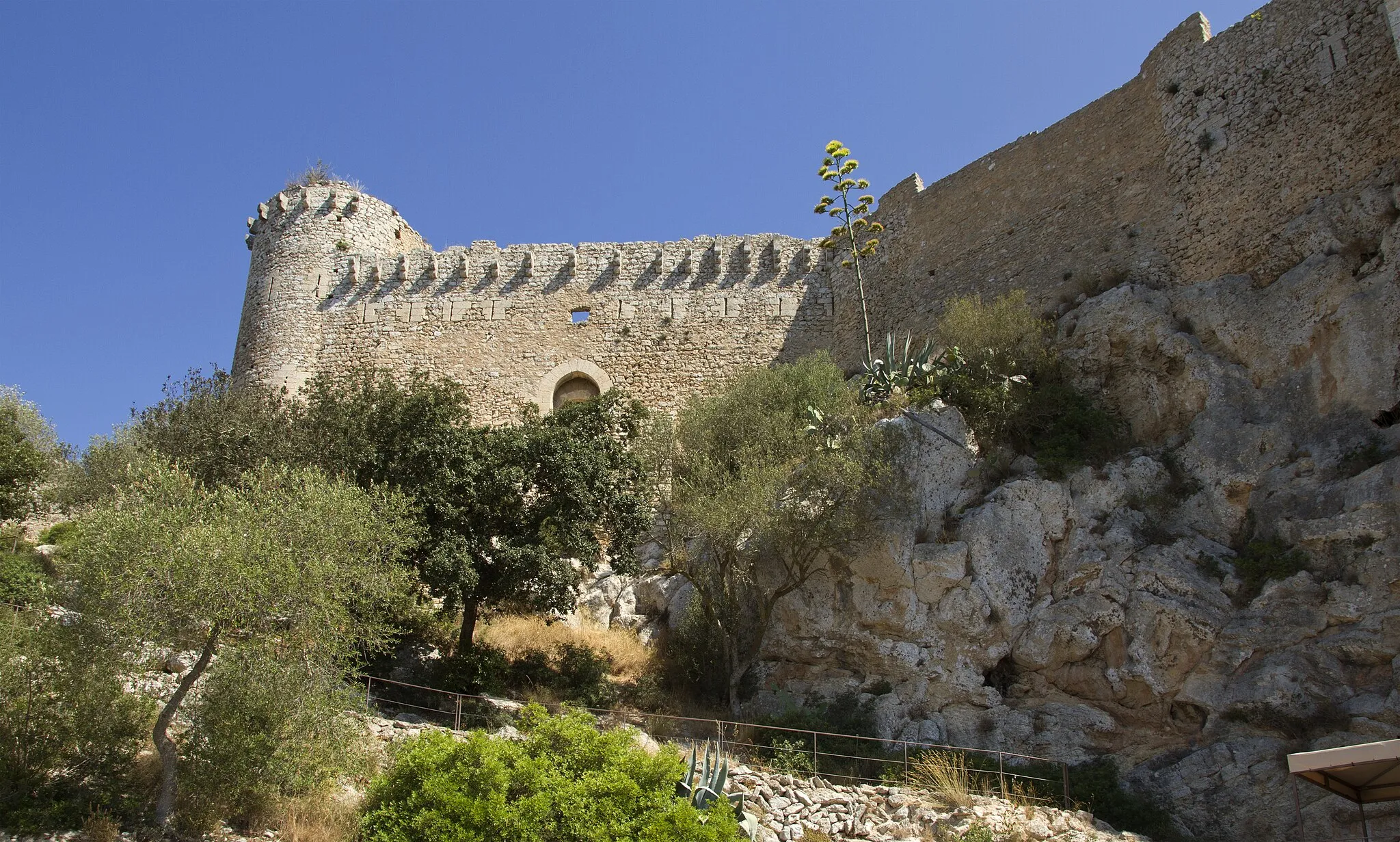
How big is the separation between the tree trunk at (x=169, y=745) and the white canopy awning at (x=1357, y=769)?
383 inches

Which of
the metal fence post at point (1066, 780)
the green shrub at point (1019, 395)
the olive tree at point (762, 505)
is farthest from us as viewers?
the green shrub at point (1019, 395)

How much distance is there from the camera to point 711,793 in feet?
35.2

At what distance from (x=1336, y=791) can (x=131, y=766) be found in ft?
36.6

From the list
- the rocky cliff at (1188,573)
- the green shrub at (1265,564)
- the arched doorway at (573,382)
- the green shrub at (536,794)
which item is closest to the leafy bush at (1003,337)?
the rocky cliff at (1188,573)

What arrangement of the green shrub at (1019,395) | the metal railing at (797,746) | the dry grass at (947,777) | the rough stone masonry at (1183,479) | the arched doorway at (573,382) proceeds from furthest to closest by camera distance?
the arched doorway at (573,382)
the green shrub at (1019,395)
the metal railing at (797,746)
the rough stone masonry at (1183,479)
the dry grass at (947,777)

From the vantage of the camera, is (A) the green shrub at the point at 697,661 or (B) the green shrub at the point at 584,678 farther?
(A) the green shrub at the point at 697,661

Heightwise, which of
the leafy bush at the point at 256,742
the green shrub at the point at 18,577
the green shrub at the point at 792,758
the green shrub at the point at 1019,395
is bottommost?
the green shrub at the point at 792,758

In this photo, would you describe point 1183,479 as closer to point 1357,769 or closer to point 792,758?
point 1357,769

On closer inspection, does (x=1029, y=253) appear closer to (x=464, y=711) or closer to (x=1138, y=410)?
(x=1138, y=410)

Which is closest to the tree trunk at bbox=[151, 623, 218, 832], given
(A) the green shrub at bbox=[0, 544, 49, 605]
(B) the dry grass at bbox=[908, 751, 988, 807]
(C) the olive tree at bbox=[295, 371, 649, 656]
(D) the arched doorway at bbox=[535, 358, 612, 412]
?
(A) the green shrub at bbox=[0, 544, 49, 605]

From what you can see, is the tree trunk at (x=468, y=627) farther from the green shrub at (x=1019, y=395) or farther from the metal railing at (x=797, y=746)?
the green shrub at (x=1019, y=395)

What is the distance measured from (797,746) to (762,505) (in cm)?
326

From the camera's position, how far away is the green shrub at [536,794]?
9406mm

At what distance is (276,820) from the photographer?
10195 millimetres
